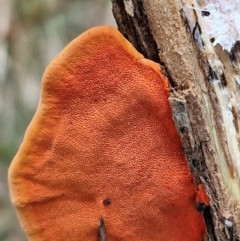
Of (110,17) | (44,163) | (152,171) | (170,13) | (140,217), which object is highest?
(110,17)

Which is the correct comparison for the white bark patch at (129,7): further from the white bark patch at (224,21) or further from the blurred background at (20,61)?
the blurred background at (20,61)

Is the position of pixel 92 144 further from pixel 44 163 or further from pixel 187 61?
pixel 187 61

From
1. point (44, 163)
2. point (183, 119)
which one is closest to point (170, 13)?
point (183, 119)

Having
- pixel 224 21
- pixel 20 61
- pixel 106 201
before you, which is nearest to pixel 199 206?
pixel 106 201

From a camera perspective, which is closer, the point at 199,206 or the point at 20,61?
the point at 199,206

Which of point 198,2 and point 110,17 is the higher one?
point 110,17

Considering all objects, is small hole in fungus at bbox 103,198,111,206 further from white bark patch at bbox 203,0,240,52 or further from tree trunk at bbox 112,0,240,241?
white bark patch at bbox 203,0,240,52

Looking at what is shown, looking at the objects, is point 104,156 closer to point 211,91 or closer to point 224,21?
point 211,91
